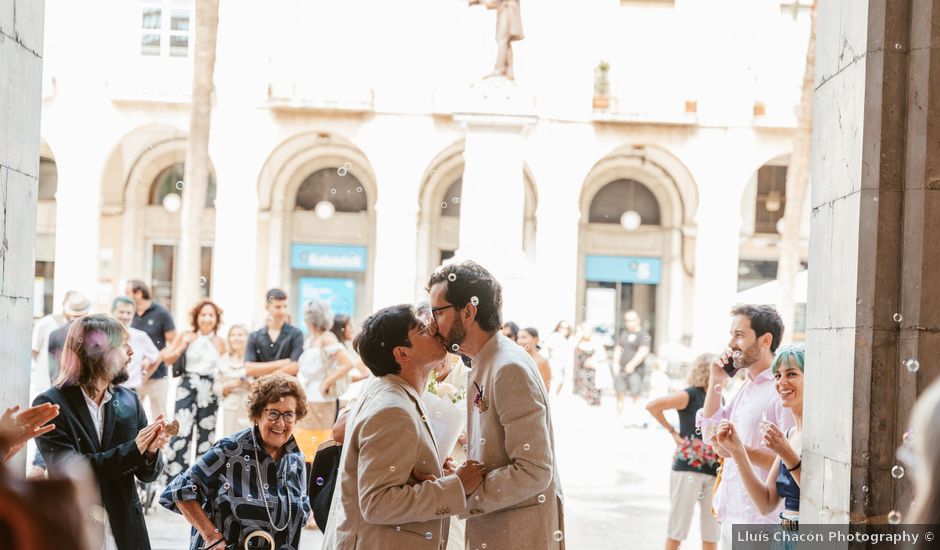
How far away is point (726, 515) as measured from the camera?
493 centimetres

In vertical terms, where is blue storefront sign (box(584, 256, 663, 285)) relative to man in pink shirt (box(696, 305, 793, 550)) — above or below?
above

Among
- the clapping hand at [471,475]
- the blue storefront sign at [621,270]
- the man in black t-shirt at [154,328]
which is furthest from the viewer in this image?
the blue storefront sign at [621,270]

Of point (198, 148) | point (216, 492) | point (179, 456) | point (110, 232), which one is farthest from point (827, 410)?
point (110, 232)

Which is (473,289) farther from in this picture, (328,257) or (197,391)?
(328,257)

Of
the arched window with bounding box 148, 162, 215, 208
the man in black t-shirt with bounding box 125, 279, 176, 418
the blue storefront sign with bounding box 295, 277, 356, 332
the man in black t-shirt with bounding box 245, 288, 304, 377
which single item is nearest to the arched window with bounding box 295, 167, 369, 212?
the blue storefront sign with bounding box 295, 277, 356, 332

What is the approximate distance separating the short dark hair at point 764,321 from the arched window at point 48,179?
24.5 meters

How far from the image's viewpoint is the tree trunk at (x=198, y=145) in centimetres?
1878

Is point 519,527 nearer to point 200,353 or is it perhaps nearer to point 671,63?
point 200,353

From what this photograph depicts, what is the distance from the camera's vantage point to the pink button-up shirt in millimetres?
4836

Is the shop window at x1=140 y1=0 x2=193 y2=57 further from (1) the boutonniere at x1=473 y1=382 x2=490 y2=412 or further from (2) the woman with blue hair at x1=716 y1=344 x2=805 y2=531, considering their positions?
(1) the boutonniere at x1=473 y1=382 x2=490 y2=412

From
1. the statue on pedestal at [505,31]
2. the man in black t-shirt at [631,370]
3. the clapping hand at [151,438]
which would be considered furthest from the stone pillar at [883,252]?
the man in black t-shirt at [631,370]

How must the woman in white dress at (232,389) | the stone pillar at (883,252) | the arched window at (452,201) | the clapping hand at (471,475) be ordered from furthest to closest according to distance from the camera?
the arched window at (452,201) < the woman in white dress at (232,389) < the stone pillar at (883,252) < the clapping hand at (471,475)

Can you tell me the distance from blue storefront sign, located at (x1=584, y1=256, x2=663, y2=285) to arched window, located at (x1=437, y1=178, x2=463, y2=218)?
3619 millimetres

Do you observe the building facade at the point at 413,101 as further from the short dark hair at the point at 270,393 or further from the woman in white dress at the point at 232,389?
the short dark hair at the point at 270,393
